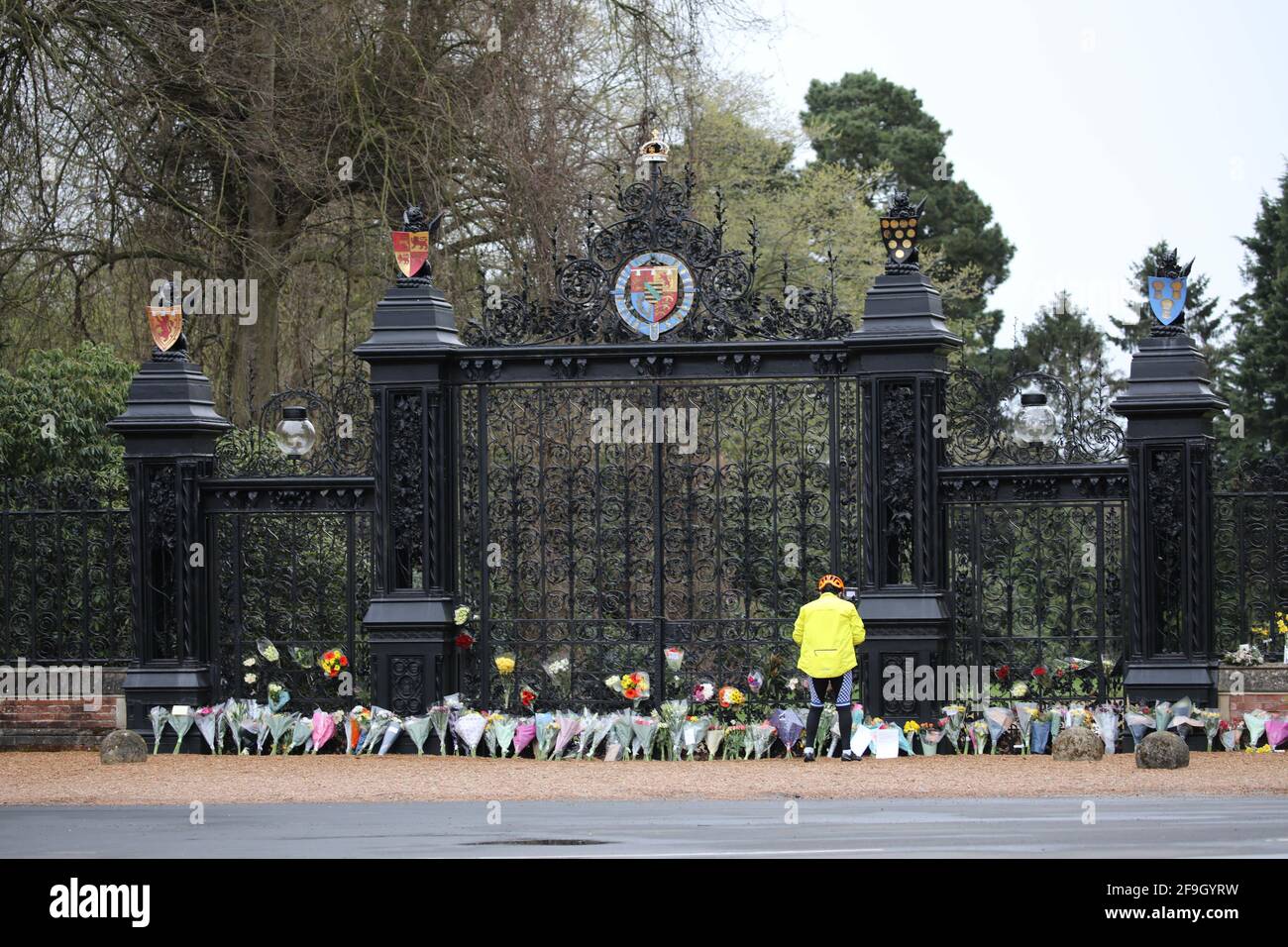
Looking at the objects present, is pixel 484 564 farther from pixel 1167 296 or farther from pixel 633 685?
pixel 1167 296

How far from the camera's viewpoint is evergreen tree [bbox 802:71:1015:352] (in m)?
53.0

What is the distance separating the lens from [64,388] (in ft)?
64.7

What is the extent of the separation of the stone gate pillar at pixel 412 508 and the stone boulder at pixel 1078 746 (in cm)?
482

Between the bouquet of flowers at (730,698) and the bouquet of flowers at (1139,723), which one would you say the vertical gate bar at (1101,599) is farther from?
the bouquet of flowers at (730,698)

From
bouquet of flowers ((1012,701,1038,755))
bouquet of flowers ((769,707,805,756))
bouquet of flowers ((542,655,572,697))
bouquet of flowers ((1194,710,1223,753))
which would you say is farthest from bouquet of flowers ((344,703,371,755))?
bouquet of flowers ((1194,710,1223,753))

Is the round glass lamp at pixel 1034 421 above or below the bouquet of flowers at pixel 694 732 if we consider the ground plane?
above

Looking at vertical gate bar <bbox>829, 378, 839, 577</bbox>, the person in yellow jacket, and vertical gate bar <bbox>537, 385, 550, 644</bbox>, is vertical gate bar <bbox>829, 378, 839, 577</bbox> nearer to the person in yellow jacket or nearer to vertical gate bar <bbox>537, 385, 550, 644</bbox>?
the person in yellow jacket

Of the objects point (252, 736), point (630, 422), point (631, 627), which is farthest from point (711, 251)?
point (252, 736)

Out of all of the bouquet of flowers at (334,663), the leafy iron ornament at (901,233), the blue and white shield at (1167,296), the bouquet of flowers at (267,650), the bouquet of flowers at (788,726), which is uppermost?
the leafy iron ornament at (901,233)

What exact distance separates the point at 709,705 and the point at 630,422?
2.34m

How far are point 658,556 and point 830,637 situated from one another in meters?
1.83

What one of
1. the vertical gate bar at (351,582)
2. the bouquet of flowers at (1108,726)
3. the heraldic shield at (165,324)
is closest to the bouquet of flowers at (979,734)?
the bouquet of flowers at (1108,726)

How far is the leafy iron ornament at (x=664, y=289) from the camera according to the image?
56.2 ft

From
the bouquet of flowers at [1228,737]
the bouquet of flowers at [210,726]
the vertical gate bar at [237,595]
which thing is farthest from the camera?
the vertical gate bar at [237,595]
